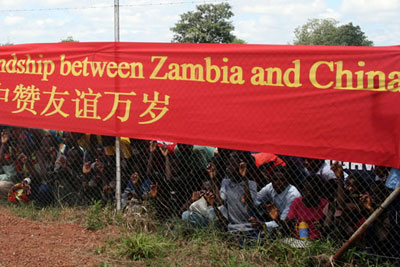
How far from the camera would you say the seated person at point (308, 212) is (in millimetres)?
4148

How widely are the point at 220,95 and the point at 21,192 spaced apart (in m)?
3.13

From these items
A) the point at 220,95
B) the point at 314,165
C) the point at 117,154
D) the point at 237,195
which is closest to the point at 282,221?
the point at 237,195

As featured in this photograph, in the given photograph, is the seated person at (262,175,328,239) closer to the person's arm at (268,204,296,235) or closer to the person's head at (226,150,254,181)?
the person's arm at (268,204,296,235)

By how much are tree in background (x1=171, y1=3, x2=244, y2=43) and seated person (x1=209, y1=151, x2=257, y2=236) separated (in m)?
43.8

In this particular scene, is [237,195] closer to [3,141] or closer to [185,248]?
[185,248]

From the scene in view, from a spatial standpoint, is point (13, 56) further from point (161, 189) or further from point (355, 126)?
point (355, 126)

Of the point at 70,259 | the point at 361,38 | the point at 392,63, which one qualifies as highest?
the point at 361,38

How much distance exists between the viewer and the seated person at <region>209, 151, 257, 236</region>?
446 cm

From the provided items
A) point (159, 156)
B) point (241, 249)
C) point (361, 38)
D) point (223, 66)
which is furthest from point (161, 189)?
point (361, 38)

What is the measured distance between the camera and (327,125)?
394 cm

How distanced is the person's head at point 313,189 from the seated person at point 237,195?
1.76 ft

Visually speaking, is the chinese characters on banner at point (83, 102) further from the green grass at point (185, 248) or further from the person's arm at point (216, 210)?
the green grass at point (185, 248)

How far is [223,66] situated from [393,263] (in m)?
2.28

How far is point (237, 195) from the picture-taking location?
14.9 ft
